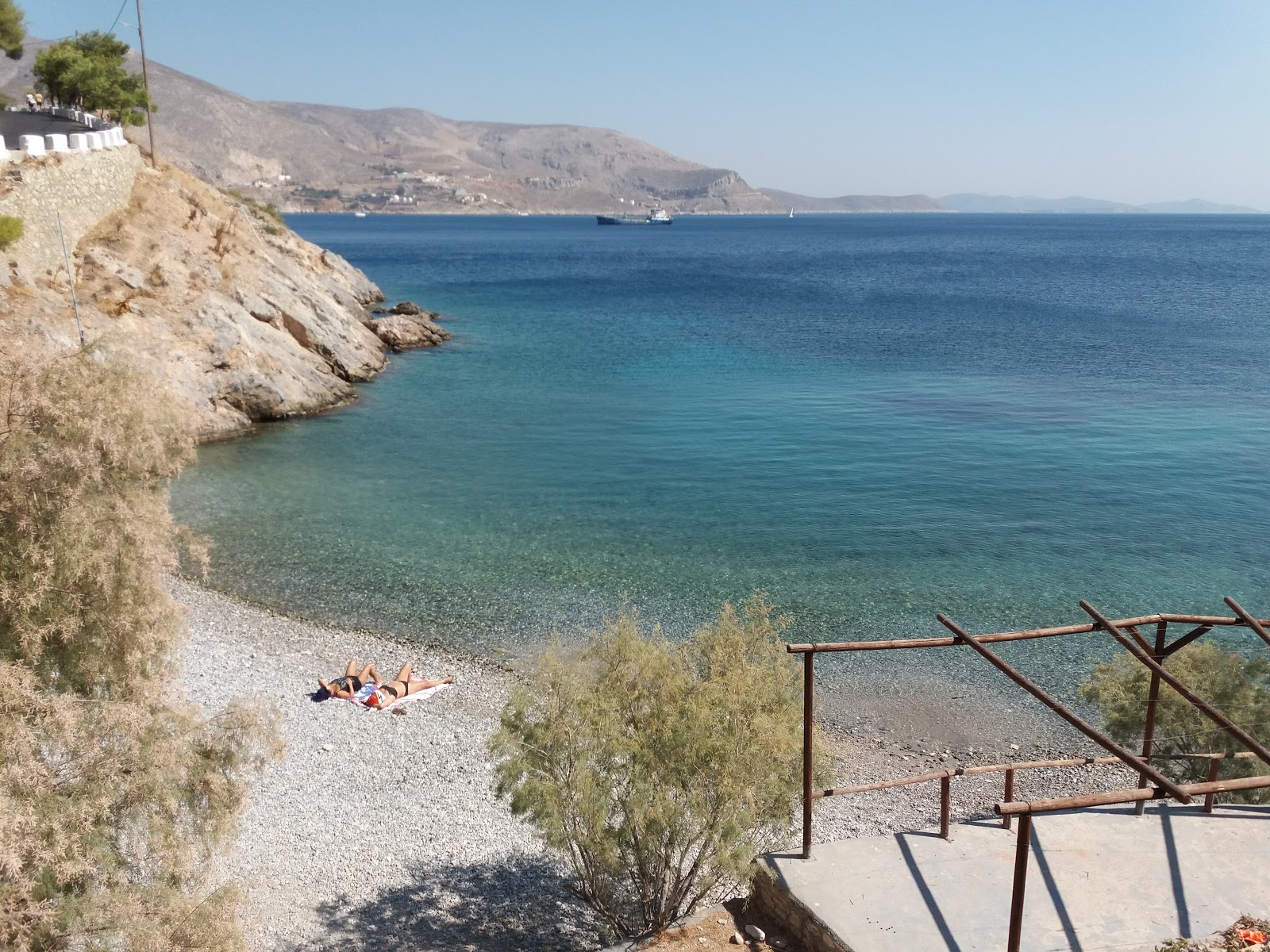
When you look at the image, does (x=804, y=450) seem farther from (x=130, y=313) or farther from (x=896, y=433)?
(x=130, y=313)

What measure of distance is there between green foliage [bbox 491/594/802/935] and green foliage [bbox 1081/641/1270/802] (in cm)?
569

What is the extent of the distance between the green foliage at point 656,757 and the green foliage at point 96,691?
9.69 feet

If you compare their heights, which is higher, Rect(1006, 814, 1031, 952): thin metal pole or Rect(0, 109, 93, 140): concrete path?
Rect(0, 109, 93, 140): concrete path

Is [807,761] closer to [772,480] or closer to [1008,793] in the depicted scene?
[1008,793]

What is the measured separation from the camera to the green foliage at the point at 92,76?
43594 mm

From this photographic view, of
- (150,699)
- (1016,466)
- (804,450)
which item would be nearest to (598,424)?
(804,450)

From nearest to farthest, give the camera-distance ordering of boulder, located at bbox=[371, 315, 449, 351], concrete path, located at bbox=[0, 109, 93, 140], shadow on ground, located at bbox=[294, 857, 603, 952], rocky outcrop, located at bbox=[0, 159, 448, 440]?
shadow on ground, located at bbox=[294, 857, 603, 952], rocky outcrop, located at bbox=[0, 159, 448, 440], concrete path, located at bbox=[0, 109, 93, 140], boulder, located at bbox=[371, 315, 449, 351]

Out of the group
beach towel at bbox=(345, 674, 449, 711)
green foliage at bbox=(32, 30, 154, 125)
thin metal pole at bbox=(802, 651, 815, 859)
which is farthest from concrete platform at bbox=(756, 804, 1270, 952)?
green foliage at bbox=(32, 30, 154, 125)

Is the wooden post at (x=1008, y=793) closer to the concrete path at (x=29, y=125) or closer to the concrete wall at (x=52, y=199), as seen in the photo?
the concrete wall at (x=52, y=199)

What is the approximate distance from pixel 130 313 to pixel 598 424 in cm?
1681

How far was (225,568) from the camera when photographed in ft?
73.0

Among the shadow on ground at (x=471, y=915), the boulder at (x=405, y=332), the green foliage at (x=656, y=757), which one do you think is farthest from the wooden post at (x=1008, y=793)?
the boulder at (x=405, y=332)

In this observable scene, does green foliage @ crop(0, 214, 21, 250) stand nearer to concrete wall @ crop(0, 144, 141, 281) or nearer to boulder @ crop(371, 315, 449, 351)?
concrete wall @ crop(0, 144, 141, 281)

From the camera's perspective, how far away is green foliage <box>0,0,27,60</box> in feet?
130
